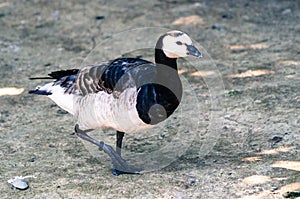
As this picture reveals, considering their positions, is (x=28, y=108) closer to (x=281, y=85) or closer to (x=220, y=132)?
(x=220, y=132)

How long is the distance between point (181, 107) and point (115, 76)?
149cm

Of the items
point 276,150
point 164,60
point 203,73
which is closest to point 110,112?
point 164,60

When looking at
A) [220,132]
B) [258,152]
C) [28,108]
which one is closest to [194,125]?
[220,132]

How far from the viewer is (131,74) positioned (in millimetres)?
5051

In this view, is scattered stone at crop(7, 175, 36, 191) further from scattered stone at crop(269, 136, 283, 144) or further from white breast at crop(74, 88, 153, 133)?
scattered stone at crop(269, 136, 283, 144)

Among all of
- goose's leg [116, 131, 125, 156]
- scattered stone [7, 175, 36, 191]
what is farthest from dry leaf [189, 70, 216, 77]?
scattered stone [7, 175, 36, 191]

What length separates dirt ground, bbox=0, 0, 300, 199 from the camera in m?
5.01

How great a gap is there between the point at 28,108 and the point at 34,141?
0.79 meters

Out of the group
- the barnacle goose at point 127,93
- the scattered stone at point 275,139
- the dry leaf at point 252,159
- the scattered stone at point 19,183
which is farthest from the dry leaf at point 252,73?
the scattered stone at point 19,183

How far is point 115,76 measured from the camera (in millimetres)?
5137

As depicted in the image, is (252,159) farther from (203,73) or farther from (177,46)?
(203,73)

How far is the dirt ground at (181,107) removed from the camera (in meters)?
5.01

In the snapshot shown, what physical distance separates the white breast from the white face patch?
0.41m

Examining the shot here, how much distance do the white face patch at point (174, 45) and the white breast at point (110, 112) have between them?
41 centimetres
